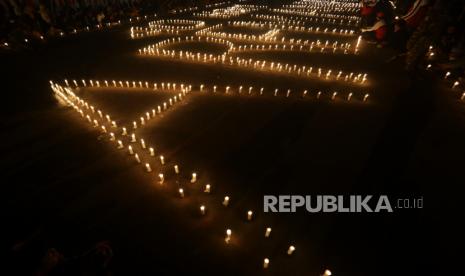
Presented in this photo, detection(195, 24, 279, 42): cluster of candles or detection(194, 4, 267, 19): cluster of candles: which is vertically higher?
detection(194, 4, 267, 19): cluster of candles

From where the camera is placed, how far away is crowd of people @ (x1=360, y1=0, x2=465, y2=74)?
11.4 metres

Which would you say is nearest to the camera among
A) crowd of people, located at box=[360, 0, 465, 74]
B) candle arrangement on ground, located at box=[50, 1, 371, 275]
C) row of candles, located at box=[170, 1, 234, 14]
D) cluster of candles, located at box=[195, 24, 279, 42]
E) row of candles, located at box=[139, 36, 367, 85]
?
candle arrangement on ground, located at box=[50, 1, 371, 275]

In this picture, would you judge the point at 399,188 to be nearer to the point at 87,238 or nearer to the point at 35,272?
the point at 87,238

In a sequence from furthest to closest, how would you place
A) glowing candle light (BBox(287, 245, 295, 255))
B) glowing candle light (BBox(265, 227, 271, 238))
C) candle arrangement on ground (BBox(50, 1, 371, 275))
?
1. candle arrangement on ground (BBox(50, 1, 371, 275))
2. glowing candle light (BBox(265, 227, 271, 238))
3. glowing candle light (BBox(287, 245, 295, 255))

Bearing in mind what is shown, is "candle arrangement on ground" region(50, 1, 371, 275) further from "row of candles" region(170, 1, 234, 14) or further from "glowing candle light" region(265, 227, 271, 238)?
"row of candles" region(170, 1, 234, 14)

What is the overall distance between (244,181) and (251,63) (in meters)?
8.03

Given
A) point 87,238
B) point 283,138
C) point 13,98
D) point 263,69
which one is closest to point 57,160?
point 87,238

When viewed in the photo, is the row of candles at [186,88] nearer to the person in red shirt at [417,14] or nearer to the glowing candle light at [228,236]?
the glowing candle light at [228,236]

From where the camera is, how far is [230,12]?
2522cm

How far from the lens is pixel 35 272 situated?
12.3ft

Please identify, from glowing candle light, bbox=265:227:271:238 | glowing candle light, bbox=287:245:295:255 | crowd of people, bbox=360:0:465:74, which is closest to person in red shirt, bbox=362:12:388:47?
crowd of people, bbox=360:0:465:74

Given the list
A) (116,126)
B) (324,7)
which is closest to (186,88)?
(116,126)

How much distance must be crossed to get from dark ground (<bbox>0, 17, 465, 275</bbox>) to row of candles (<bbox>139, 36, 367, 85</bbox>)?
1.63m

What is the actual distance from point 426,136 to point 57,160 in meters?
9.16
